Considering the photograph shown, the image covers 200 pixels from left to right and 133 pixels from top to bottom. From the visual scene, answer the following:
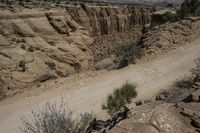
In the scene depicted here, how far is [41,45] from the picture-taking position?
28359mm

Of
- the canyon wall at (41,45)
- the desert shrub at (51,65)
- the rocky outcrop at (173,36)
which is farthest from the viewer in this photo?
the desert shrub at (51,65)

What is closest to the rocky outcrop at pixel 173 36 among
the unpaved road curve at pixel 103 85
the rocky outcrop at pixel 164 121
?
the unpaved road curve at pixel 103 85

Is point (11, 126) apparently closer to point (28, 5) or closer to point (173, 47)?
point (173, 47)

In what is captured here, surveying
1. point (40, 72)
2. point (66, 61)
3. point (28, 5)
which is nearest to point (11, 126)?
point (40, 72)

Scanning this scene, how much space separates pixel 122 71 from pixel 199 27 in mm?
6838

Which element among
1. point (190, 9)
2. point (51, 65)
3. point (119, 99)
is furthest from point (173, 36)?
point (119, 99)

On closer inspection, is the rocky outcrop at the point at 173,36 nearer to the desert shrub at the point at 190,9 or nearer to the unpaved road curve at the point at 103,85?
the unpaved road curve at the point at 103,85

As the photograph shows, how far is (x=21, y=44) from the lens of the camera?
26578 millimetres

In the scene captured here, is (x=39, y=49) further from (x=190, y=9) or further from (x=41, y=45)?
(x=190, y=9)

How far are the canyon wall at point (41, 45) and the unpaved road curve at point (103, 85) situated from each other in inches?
116

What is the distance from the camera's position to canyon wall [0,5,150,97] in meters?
21.3

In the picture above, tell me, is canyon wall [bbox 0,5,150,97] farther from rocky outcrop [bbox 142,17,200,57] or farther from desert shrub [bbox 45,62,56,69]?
rocky outcrop [bbox 142,17,200,57]

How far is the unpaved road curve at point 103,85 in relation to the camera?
45.5ft

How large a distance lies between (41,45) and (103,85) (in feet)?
44.3
